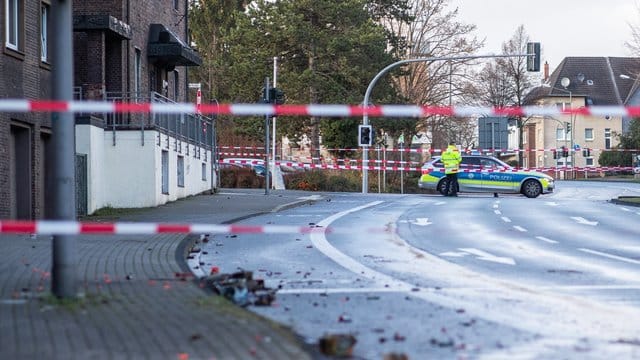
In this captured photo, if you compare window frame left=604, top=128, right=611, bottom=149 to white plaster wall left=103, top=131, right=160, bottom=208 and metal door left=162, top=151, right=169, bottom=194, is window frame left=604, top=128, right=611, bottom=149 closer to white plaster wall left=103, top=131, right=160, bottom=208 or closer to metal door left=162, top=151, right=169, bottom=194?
metal door left=162, top=151, right=169, bottom=194

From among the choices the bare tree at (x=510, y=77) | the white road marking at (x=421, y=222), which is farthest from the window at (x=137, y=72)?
the bare tree at (x=510, y=77)

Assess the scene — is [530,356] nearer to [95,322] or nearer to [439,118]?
[95,322]

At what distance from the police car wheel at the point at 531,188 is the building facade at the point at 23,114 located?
2000 centimetres

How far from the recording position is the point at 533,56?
38688 millimetres

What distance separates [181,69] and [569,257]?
2842 cm

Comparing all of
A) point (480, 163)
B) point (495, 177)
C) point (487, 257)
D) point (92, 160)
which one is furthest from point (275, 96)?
point (487, 257)

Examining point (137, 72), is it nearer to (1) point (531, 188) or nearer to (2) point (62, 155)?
(1) point (531, 188)

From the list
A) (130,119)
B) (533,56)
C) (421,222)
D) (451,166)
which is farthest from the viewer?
(533,56)

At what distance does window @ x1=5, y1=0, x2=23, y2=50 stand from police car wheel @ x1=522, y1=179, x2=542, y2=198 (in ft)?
71.3

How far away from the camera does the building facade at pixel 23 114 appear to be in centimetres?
1984

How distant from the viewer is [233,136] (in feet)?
188

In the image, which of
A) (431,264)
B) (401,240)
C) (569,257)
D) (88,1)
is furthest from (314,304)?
(88,1)

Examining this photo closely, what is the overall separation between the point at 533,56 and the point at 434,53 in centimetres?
2178

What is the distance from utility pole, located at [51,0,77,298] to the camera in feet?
29.3
